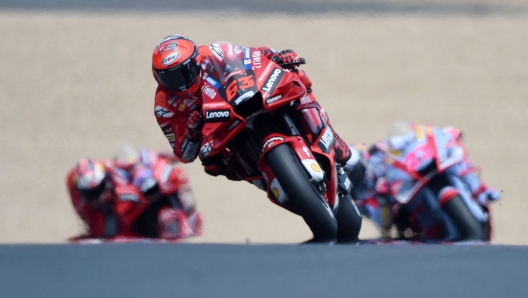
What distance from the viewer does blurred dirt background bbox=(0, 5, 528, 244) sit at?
1016 cm

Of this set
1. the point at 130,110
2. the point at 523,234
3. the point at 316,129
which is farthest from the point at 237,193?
the point at 316,129

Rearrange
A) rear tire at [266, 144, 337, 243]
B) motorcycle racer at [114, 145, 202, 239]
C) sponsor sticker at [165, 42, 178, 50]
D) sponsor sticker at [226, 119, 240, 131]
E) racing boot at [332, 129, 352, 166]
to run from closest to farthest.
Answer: rear tire at [266, 144, 337, 243] < sponsor sticker at [226, 119, 240, 131] < sponsor sticker at [165, 42, 178, 50] < racing boot at [332, 129, 352, 166] < motorcycle racer at [114, 145, 202, 239]

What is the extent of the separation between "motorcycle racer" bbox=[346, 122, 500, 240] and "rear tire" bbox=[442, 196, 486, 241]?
15 cm

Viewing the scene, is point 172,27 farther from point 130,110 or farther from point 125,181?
point 125,181

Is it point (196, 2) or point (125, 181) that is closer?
point (125, 181)

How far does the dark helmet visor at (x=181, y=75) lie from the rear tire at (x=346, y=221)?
1.10 meters

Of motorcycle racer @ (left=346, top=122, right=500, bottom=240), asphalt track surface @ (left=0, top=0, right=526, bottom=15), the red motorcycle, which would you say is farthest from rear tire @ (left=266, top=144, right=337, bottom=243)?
asphalt track surface @ (left=0, top=0, right=526, bottom=15)

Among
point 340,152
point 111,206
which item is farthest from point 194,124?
point 111,206

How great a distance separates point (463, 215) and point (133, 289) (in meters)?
2.84

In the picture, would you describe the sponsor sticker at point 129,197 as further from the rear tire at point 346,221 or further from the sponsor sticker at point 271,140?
the sponsor sticker at point 271,140

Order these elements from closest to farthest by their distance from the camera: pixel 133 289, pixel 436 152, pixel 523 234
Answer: pixel 133 289, pixel 436 152, pixel 523 234

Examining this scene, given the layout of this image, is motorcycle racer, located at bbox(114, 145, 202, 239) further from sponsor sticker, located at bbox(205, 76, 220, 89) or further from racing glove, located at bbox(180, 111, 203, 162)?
sponsor sticker, located at bbox(205, 76, 220, 89)

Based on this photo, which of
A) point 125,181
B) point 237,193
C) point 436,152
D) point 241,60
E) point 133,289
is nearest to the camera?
point 133,289

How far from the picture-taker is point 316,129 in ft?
14.3
